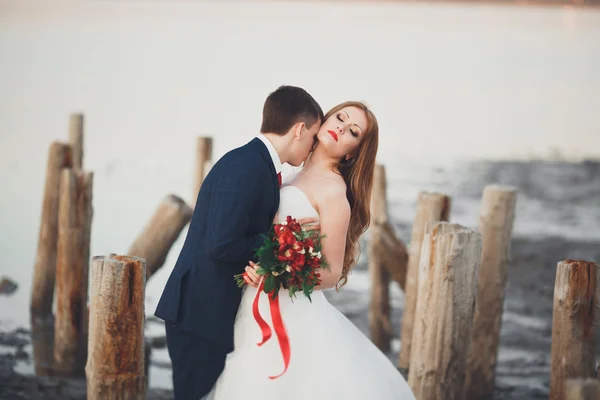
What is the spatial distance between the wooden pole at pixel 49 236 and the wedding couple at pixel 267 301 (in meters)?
4.41

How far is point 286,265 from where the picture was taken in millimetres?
3928

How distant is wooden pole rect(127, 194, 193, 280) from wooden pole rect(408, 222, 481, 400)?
2.75m

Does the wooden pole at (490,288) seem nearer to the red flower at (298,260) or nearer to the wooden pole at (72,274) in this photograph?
the red flower at (298,260)

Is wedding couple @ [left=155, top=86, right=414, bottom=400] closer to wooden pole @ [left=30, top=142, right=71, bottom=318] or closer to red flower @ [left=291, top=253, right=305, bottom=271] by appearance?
red flower @ [left=291, top=253, right=305, bottom=271]

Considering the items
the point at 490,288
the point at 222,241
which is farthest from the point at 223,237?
the point at 490,288

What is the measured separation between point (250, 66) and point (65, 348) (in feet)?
45.4

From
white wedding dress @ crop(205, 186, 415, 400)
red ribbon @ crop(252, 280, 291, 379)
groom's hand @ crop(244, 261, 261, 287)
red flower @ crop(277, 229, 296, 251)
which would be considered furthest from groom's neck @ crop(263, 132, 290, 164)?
red ribbon @ crop(252, 280, 291, 379)

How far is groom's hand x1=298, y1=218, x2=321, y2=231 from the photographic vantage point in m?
4.14

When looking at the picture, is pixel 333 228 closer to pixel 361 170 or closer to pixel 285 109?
pixel 361 170

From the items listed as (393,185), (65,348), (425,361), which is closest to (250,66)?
(393,185)

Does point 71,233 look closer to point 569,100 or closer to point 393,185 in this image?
point 393,185

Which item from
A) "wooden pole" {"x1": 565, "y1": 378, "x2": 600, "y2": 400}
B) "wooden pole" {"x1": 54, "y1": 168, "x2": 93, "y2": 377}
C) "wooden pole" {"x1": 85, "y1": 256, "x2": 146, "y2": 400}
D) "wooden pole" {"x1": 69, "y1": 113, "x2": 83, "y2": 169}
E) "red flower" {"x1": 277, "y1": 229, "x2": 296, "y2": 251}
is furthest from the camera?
"wooden pole" {"x1": 69, "y1": 113, "x2": 83, "y2": 169}

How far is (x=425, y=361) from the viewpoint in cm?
506

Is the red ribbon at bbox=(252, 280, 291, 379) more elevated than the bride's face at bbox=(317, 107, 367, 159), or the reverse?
the bride's face at bbox=(317, 107, 367, 159)
